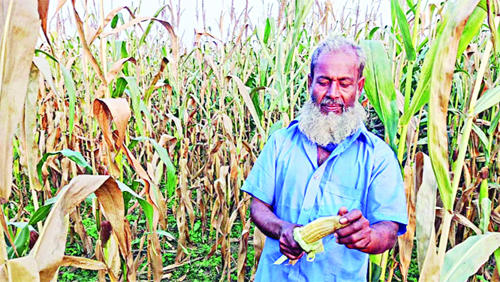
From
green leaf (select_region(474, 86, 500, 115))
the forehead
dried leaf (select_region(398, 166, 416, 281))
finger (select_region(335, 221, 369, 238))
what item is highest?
the forehead

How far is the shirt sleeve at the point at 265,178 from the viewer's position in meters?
1.53

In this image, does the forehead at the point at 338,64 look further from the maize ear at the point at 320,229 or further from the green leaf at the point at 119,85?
the green leaf at the point at 119,85

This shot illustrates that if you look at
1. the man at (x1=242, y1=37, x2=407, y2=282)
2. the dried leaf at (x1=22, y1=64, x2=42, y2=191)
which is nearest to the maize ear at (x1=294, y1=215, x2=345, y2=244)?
the man at (x1=242, y1=37, x2=407, y2=282)

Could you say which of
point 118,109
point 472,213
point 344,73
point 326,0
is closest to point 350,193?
point 344,73

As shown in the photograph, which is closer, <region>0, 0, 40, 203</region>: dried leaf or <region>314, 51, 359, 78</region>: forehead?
<region>0, 0, 40, 203</region>: dried leaf

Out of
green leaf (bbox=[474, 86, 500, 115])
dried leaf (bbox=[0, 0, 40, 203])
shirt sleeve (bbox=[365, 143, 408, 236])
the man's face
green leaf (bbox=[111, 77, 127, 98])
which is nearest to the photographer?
dried leaf (bbox=[0, 0, 40, 203])

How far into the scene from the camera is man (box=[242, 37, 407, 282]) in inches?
55.1

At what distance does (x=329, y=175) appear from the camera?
4.77 feet

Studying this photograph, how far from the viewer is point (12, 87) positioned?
706mm

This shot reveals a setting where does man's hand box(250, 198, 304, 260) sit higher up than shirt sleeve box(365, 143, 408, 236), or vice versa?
shirt sleeve box(365, 143, 408, 236)

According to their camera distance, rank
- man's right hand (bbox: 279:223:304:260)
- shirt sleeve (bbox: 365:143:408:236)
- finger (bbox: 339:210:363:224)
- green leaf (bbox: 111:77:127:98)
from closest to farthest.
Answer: finger (bbox: 339:210:363:224), man's right hand (bbox: 279:223:304:260), shirt sleeve (bbox: 365:143:408:236), green leaf (bbox: 111:77:127:98)

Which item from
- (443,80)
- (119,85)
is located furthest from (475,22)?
(119,85)

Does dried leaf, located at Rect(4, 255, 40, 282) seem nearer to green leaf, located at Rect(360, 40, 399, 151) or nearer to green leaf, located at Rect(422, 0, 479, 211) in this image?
green leaf, located at Rect(422, 0, 479, 211)

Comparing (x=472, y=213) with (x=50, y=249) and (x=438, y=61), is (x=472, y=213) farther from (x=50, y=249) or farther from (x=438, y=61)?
(x=50, y=249)
